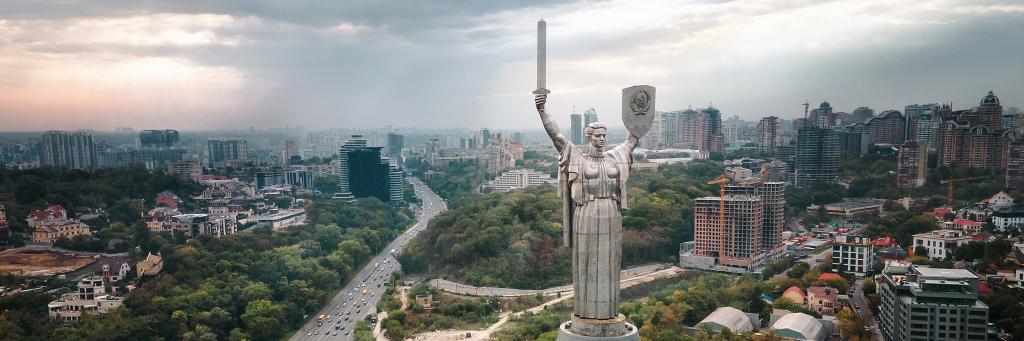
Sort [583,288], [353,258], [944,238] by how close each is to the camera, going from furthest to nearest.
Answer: [353,258] < [944,238] < [583,288]

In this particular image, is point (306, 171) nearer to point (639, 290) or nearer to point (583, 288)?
point (639, 290)

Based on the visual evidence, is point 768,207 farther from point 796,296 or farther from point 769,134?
point 769,134

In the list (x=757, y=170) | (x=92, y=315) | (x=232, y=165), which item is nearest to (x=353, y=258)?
(x=92, y=315)

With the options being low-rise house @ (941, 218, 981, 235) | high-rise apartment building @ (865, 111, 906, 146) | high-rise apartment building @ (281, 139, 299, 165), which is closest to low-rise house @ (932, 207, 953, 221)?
low-rise house @ (941, 218, 981, 235)

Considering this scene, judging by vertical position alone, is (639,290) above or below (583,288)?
below

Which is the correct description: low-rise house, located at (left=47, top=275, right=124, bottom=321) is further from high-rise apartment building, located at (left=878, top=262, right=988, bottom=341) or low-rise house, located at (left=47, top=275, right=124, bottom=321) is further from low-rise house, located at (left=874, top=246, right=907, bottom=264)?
low-rise house, located at (left=874, top=246, right=907, bottom=264)

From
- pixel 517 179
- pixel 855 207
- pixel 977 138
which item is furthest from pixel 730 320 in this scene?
pixel 517 179

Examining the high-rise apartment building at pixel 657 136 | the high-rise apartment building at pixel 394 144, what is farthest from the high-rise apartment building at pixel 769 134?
the high-rise apartment building at pixel 394 144
